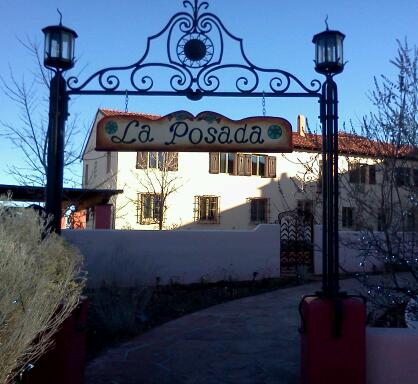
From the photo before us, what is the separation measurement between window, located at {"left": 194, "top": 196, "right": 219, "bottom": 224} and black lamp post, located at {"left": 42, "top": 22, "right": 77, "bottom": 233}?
81.8 feet

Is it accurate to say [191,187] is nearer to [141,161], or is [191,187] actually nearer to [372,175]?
[141,161]

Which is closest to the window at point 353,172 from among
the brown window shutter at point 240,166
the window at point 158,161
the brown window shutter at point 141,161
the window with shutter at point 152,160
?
the window at point 158,161

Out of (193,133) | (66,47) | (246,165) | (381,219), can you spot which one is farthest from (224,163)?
(66,47)

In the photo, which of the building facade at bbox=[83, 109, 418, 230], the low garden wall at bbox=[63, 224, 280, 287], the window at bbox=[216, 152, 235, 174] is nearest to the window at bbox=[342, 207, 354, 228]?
the low garden wall at bbox=[63, 224, 280, 287]

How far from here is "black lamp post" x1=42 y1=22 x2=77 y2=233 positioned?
5.55 m

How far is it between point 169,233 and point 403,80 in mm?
7838

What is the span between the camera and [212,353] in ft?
23.7

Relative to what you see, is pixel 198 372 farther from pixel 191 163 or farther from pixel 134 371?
pixel 191 163

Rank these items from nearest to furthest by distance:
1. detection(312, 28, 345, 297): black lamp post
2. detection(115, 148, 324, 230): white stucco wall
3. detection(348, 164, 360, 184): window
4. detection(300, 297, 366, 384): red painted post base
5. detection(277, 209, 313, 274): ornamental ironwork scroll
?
detection(300, 297, 366, 384): red painted post base
detection(312, 28, 345, 297): black lamp post
detection(348, 164, 360, 184): window
detection(277, 209, 313, 274): ornamental ironwork scroll
detection(115, 148, 324, 230): white stucco wall

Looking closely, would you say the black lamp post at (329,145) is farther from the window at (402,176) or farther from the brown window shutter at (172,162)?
the brown window shutter at (172,162)

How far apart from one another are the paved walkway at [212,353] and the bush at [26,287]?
7.37 feet

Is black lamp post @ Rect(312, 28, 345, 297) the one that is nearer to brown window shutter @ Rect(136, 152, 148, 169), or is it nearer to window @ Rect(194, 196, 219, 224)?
brown window shutter @ Rect(136, 152, 148, 169)

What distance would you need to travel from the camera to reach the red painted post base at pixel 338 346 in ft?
15.9

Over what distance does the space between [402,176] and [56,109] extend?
13.0ft
